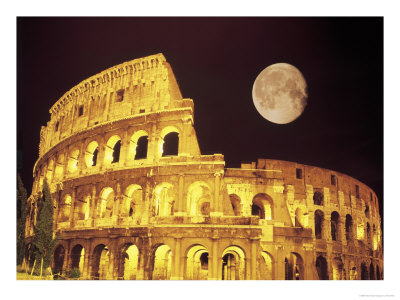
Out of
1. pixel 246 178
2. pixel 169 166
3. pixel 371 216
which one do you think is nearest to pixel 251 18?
pixel 169 166

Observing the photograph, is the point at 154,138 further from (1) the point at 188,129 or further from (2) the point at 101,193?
(2) the point at 101,193

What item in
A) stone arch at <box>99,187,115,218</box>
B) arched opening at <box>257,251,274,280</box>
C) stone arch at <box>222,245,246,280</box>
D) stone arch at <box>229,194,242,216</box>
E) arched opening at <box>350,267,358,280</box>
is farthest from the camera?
arched opening at <box>350,267,358,280</box>

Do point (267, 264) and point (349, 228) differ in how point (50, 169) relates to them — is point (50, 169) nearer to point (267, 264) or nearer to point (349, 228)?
point (267, 264)

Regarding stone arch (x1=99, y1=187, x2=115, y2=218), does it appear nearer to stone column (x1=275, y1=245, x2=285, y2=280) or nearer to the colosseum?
the colosseum

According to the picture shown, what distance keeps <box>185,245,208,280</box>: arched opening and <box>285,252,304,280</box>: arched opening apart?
4.02 meters

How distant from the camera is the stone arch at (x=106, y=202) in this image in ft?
54.4

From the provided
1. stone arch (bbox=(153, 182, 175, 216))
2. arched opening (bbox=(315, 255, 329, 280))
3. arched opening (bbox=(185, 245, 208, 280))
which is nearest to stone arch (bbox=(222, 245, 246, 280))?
arched opening (bbox=(185, 245, 208, 280))

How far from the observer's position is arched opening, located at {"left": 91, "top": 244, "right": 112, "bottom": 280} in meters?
15.7

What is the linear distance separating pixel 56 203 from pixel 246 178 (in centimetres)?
942

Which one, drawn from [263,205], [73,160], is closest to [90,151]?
[73,160]

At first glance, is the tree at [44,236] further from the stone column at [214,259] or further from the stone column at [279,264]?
the stone column at [279,264]

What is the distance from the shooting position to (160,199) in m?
16.9

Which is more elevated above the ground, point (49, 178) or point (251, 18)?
point (251, 18)

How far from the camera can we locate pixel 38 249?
13.3m
